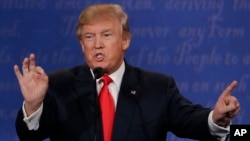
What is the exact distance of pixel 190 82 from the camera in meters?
3.50

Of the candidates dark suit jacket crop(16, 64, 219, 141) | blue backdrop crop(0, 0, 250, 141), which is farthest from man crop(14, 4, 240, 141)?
blue backdrop crop(0, 0, 250, 141)

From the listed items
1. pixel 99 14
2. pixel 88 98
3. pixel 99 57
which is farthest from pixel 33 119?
pixel 99 14

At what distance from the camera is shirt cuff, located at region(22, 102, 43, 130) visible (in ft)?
7.03

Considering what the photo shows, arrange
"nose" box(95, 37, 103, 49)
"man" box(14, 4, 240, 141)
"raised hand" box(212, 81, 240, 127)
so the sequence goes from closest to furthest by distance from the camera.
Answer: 1. "raised hand" box(212, 81, 240, 127)
2. "man" box(14, 4, 240, 141)
3. "nose" box(95, 37, 103, 49)

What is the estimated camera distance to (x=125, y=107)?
2.33m

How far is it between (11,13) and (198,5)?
3.69 ft

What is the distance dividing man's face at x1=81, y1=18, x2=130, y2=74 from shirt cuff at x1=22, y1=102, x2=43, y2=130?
295 mm

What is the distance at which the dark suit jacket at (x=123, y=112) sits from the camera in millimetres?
2264

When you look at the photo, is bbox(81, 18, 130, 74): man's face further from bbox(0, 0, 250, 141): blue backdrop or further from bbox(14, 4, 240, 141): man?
bbox(0, 0, 250, 141): blue backdrop

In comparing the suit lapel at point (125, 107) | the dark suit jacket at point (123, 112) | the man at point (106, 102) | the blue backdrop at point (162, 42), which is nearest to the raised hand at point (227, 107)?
the man at point (106, 102)

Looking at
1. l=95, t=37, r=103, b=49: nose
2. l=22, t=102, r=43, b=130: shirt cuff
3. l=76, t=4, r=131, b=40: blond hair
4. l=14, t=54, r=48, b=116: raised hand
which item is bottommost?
l=22, t=102, r=43, b=130: shirt cuff

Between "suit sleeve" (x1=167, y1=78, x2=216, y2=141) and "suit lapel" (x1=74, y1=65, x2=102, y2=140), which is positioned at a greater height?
"suit lapel" (x1=74, y1=65, x2=102, y2=140)

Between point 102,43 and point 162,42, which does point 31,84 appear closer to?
point 102,43

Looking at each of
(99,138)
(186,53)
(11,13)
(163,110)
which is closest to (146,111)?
(163,110)
